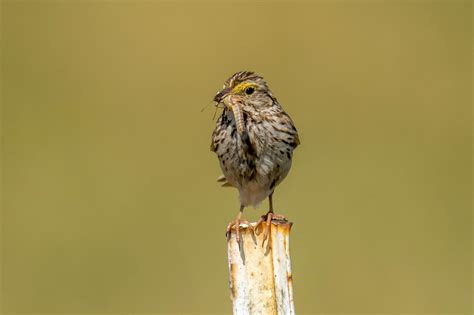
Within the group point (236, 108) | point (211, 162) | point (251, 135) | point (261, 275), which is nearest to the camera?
point (261, 275)

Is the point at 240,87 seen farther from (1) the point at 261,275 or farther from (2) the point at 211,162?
(2) the point at 211,162

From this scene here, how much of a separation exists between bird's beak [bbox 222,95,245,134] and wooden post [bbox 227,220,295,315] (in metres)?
1.72

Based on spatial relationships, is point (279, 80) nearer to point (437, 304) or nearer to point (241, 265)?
point (437, 304)

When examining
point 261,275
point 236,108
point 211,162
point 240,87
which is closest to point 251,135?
point 236,108

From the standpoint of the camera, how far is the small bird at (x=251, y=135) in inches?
299

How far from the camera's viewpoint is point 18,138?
53.6ft

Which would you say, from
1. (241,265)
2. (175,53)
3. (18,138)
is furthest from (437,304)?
(175,53)

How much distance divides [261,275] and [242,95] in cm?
219

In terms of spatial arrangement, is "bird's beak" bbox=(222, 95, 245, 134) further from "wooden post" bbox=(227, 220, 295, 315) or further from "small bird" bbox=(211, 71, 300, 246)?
"wooden post" bbox=(227, 220, 295, 315)

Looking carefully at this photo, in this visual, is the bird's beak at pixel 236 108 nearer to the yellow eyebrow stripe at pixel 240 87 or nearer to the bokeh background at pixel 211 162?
the yellow eyebrow stripe at pixel 240 87

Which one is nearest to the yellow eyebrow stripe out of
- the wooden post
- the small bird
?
the small bird

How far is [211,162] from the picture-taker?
1561 cm

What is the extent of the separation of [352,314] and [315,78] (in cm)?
771

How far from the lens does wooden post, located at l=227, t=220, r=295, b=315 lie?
5.65 m
